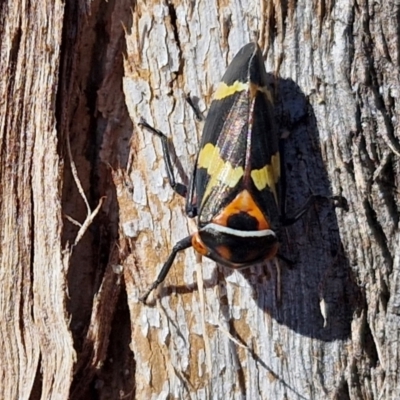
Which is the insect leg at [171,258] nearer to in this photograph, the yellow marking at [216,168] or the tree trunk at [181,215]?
the tree trunk at [181,215]

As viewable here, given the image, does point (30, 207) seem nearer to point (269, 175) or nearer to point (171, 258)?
point (171, 258)

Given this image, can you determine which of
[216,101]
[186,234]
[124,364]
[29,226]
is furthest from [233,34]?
[124,364]

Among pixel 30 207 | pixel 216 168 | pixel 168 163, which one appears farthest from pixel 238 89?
pixel 30 207

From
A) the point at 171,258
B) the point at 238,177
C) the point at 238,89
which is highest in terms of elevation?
the point at 238,89

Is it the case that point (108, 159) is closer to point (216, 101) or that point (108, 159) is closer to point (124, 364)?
point (216, 101)

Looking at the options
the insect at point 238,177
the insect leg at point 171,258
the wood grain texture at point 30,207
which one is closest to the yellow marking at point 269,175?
the insect at point 238,177

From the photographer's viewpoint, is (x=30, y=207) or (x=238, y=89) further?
(x=30, y=207)
